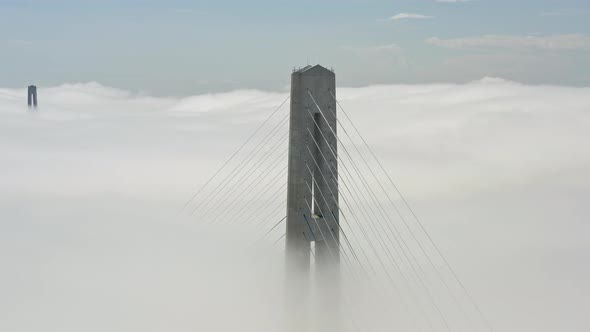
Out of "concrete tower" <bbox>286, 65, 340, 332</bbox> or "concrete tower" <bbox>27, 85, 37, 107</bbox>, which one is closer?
"concrete tower" <bbox>286, 65, 340, 332</bbox>

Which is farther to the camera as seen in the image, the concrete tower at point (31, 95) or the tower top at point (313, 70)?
the concrete tower at point (31, 95)

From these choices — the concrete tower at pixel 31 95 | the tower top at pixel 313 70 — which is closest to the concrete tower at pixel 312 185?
the tower top at pixel 313 70

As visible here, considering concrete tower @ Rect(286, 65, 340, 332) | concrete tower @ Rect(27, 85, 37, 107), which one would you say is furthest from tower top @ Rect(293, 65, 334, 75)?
concrete tower @ Rect(27, 85, 37, 107)

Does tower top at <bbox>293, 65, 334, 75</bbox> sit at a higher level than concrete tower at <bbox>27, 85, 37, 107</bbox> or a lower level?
lower

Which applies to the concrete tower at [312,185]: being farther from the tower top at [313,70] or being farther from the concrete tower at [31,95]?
the concrete tower at [31,95]

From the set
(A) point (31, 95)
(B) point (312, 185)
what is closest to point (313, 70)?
(B) point (312, 185)

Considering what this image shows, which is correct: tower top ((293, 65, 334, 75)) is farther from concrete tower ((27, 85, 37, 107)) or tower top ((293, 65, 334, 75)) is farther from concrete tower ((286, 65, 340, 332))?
concrete tower ((27, 85, 37, 107))

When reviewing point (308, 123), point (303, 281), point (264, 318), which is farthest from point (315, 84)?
point (264, 318)

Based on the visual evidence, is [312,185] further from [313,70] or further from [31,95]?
[31,95]
